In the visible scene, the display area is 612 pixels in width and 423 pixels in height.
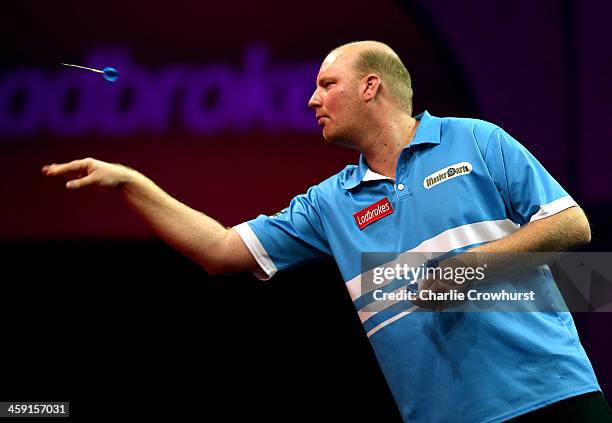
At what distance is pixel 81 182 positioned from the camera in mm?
1990

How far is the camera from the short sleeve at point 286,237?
2.35m

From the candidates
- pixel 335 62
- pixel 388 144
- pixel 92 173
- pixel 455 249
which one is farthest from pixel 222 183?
pixel 455 249

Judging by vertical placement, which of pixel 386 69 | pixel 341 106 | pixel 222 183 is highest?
pixel 222 183

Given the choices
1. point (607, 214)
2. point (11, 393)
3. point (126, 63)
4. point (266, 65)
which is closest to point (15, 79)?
point (126, 63)

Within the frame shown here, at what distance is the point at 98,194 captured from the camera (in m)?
3.81

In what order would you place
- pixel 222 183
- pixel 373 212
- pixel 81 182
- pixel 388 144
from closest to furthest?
1. pixel 81 182
2. pixel 373 212
3. pixel 388 144
4. pixel 222 183

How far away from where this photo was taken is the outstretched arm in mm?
2049

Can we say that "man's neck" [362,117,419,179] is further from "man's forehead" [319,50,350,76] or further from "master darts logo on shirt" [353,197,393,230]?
"man's forehead" [319,50,350,76]

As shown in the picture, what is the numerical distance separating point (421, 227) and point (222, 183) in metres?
1.88

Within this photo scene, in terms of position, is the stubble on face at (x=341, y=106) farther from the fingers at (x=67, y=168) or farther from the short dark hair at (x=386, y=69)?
the fingers at (x=67, y=168)

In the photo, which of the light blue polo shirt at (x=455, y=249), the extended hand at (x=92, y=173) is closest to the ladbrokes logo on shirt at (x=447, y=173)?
the light blue polo shirt at (x=455, y=249)

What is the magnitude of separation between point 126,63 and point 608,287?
260 centimetres

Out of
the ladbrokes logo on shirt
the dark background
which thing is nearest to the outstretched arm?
the ladbrokes logo on shirt

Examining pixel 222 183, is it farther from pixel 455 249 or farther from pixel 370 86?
pixel 455 249
